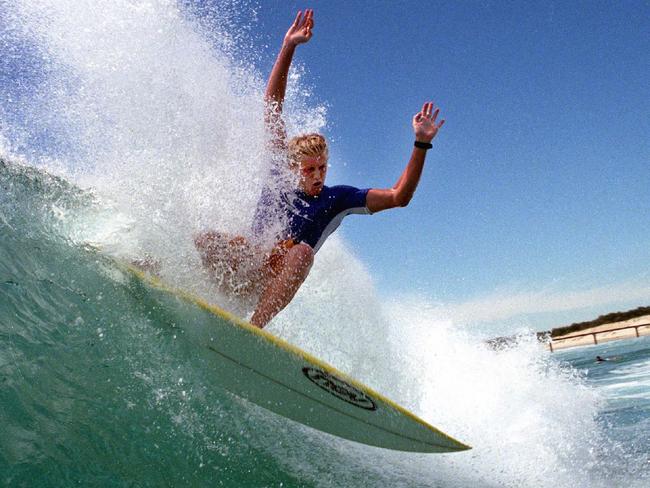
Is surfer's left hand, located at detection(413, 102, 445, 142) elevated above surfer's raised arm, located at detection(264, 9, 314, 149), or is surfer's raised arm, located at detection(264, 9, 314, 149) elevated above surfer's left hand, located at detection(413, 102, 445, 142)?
surfer's raised arm, located at detection(264, 9, 314, 149)

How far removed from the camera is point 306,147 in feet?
14.5

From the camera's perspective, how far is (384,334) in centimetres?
800

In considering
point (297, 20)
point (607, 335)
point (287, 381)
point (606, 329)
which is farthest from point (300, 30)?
point (606, 329)

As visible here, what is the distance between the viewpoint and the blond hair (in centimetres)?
443

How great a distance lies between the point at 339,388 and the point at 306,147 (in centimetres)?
185

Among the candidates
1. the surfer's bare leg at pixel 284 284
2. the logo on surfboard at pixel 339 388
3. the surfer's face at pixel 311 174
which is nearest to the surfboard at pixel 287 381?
the logo on surfboard at pixel 339 388

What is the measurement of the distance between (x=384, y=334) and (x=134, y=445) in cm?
502

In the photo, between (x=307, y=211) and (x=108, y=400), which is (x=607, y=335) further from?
(x=108, y=400)

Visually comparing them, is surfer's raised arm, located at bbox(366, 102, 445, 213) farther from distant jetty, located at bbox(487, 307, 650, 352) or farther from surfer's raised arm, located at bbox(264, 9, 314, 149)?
distant jetty, located at bbox(487, 307, 650, 352)

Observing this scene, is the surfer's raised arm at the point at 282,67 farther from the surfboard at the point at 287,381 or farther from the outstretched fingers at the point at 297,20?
the surfboard at the point at 287,381

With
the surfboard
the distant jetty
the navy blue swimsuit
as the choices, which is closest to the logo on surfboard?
the surfboard

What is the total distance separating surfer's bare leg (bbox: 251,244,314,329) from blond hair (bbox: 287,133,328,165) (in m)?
0.76

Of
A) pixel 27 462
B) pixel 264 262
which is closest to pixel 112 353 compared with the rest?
pixel 27 462

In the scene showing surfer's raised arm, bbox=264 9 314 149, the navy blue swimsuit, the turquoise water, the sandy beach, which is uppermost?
the sandy beach
